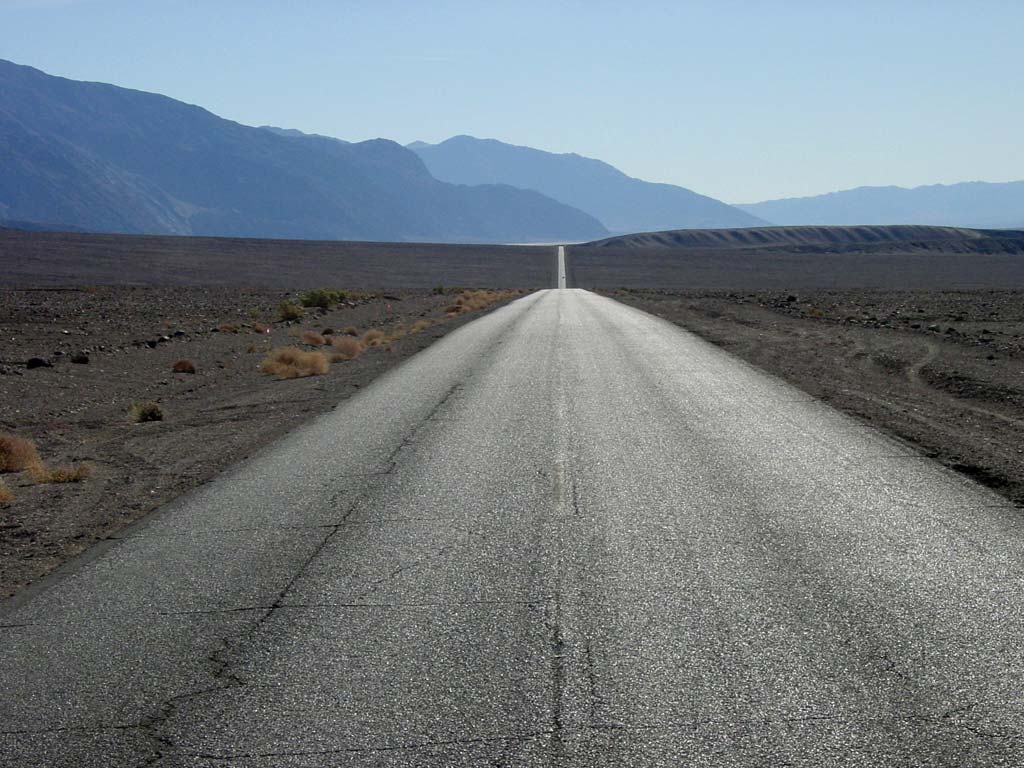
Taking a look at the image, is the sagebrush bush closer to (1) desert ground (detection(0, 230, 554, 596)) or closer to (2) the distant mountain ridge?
(1) desert ground (detection(0, 230, 554, 596))

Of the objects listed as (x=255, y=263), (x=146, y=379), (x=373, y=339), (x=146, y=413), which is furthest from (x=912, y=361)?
(x=255, y=263)

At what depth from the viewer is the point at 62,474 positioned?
39.1 ft

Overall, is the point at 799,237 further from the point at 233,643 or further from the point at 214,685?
the point at 214,685

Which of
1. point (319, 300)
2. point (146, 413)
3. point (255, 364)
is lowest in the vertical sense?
point (255, 364)

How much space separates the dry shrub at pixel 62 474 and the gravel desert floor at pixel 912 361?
360 inches

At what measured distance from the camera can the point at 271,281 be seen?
78.3m

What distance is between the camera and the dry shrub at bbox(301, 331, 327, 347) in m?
31.8

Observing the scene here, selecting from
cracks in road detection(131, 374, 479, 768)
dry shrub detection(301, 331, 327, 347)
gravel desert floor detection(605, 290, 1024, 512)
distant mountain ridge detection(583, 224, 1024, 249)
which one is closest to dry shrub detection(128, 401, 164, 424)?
cracks in road detection(131, 374, 479, 768)

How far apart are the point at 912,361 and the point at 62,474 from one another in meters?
18.1

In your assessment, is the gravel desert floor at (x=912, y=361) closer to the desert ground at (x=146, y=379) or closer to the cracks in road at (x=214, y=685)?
the cracks in road at (x=214, y=685)

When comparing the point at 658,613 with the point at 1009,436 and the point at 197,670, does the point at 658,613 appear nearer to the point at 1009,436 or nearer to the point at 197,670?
the point at 197,670

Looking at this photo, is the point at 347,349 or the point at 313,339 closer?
the point at 347,349

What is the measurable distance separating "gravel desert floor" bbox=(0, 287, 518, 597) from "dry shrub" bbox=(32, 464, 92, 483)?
2 cm

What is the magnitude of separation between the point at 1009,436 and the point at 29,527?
10977mm
